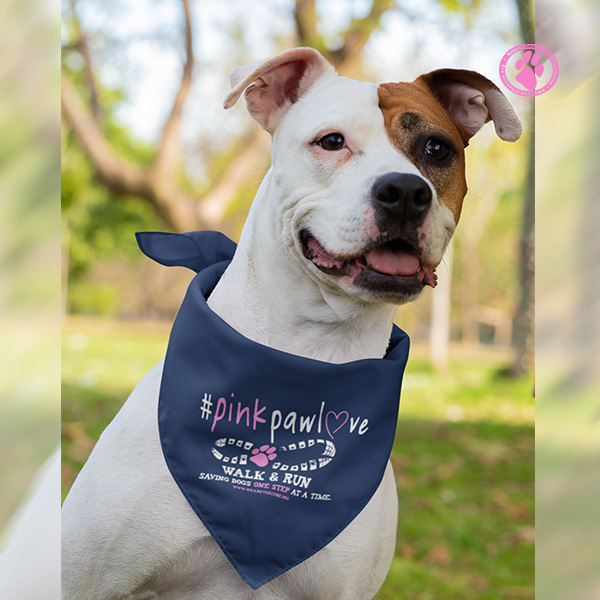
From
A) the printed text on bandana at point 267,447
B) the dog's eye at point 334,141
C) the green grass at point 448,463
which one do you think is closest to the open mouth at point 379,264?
the dog's eye at point 334,141

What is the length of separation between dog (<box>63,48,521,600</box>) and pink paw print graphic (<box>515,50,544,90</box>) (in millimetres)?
289

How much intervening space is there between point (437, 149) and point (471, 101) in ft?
1.34

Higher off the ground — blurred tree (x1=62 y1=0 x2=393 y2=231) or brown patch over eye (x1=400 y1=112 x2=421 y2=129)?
brown patch over eye (x1=400 y1=112 x2=421 y2=129)

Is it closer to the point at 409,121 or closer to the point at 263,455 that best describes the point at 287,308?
the point at 263,455

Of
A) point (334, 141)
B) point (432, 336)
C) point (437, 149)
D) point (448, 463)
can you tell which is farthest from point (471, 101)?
point (432, 336)

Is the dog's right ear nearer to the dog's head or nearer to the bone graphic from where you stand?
the dog's head

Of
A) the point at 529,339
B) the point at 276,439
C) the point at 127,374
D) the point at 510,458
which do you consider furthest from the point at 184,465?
the point at 529,339

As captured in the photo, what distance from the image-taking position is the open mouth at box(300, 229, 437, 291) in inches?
79.6

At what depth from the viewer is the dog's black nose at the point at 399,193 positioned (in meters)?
1.92

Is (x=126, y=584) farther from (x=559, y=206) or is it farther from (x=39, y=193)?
(x=559, y=206)

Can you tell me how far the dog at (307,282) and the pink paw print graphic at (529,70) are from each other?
0.95ft

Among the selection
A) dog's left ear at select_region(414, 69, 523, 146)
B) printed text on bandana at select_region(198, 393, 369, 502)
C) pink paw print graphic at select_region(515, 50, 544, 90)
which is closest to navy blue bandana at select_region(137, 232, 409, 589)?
printed text on bandana at select_region(198, 393, 369, 502)

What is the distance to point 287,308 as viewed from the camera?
7.33 ft

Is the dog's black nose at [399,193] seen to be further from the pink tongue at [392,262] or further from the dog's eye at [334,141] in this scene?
the dog's eye at [334,141]
